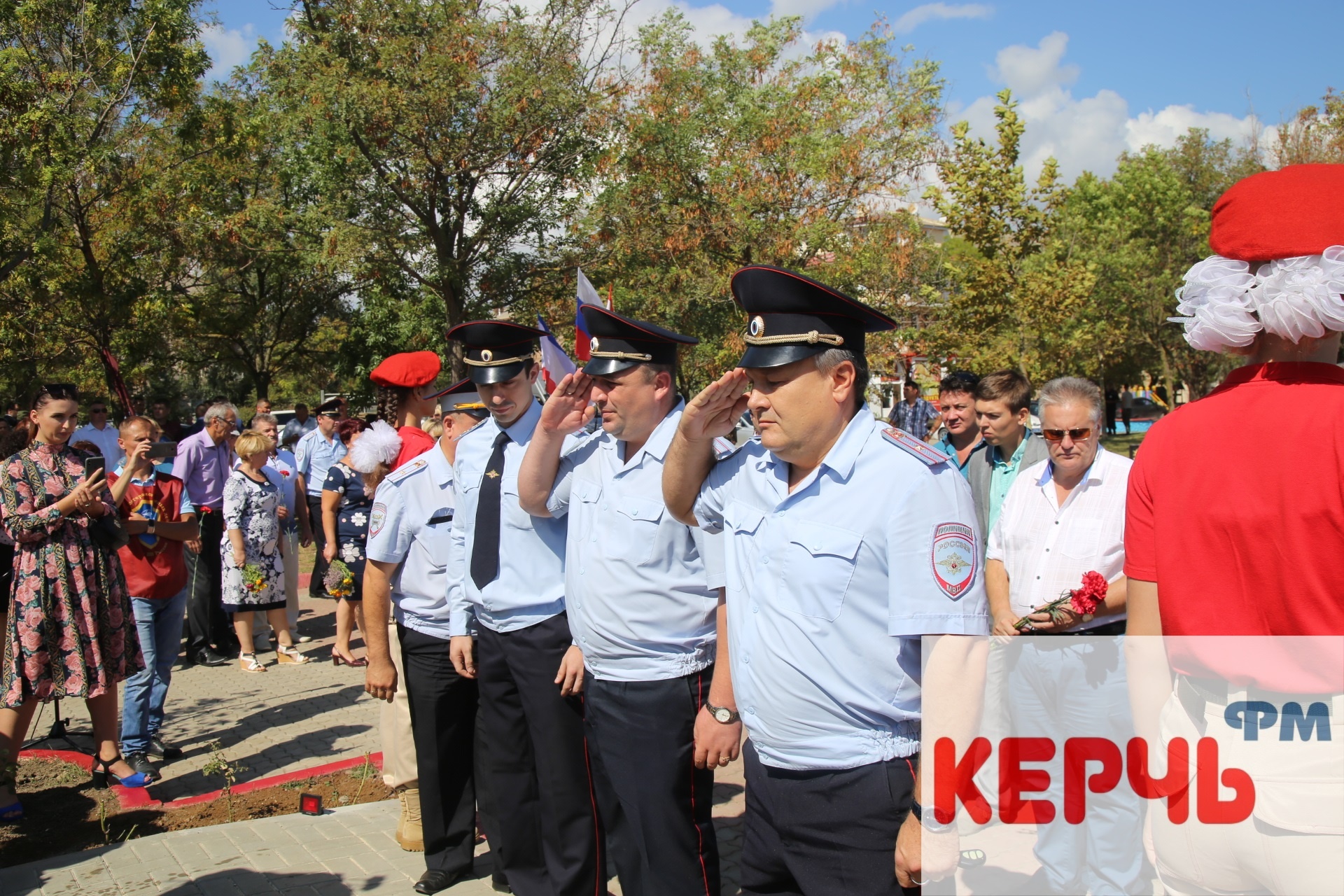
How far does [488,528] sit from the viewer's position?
4078 mm

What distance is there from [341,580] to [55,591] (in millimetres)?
1901

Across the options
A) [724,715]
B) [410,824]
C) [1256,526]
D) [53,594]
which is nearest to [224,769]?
[53,594]

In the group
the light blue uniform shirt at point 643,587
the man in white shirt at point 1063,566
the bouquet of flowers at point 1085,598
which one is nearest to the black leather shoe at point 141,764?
the light blue uniform shirt at point 643,587

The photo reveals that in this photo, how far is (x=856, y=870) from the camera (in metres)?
2.38

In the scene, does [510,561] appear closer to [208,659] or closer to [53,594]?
[53,594]

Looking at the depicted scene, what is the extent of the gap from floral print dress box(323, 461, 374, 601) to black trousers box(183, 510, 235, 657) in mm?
2149

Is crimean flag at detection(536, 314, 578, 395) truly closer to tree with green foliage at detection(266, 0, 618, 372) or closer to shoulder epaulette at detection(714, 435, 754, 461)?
shoulder epaulette at detection(714, 435, 754, 461)

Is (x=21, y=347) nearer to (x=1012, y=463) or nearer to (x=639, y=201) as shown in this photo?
(x=639, y=201)

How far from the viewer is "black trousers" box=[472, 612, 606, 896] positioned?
390cm

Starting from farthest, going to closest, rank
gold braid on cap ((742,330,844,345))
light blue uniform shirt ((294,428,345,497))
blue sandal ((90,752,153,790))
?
light blue uniform shirt ((294,428,345,497)) < blue sandal ((90,752,153,790)) < gold braid on cap ((742,330,844,345))

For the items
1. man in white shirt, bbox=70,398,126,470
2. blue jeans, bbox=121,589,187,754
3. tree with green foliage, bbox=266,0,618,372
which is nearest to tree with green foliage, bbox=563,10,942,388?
tree with green foliage, bbox=266,0,618,372

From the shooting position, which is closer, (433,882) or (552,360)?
(433,882)

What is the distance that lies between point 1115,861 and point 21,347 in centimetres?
2016

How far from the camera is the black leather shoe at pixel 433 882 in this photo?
4328 millimetres
